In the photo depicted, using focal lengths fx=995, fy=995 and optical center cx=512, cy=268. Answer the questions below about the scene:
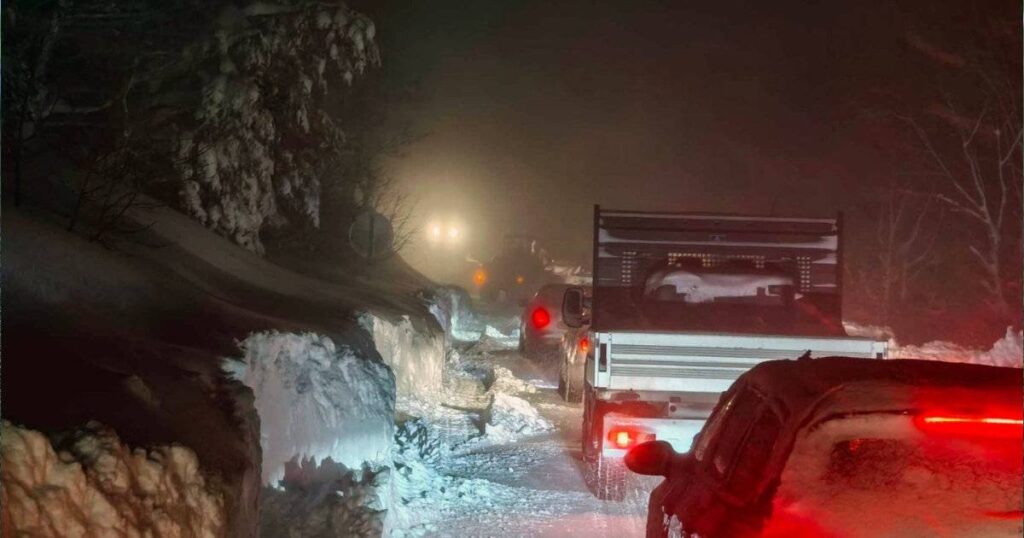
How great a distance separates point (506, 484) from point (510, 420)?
11.0ft

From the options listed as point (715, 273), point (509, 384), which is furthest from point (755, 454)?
point (509, 384)

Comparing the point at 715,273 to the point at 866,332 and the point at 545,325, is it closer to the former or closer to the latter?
the point at 545,325

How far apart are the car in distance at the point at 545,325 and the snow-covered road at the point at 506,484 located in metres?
5.47

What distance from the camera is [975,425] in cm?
349

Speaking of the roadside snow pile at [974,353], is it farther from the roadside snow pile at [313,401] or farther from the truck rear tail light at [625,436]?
the roadside snow pile at [313,401]

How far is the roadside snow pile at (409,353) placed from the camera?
46.5 feet

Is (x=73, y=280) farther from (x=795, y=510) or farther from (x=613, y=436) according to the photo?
(x=795, y=510)

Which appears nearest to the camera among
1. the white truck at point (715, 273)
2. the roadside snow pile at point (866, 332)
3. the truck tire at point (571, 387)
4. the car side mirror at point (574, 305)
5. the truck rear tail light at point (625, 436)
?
the truck rear tail light at point (625, 436)

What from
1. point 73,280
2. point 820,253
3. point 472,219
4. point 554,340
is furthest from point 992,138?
point 472,219

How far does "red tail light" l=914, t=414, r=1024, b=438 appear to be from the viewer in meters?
3.47

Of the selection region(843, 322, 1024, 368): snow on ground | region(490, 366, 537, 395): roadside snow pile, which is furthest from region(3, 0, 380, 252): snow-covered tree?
region(843, 322, 1024, 368): snow on ground

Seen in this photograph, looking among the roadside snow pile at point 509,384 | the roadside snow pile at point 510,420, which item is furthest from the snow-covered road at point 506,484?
the roadside snow pile at point 509,384

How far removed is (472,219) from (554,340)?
1693 inches

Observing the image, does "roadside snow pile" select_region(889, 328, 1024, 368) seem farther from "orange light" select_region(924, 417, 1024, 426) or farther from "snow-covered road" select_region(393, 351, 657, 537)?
"orange light" select_region(924, 417, 1024, 426)
